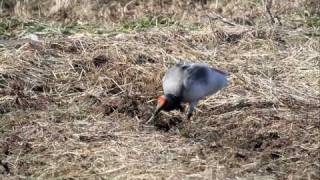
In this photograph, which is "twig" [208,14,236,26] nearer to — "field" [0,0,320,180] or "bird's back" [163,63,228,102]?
"field" [0,0,320,180]

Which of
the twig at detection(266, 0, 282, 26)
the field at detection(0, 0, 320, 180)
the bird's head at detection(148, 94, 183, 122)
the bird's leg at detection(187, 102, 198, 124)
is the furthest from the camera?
the twig at detection(266, 0, 282, 26)

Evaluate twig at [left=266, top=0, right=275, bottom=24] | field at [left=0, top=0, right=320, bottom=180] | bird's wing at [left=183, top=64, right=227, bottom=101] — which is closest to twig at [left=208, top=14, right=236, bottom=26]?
field at [left=0, top=0, right=320, bottom=180]

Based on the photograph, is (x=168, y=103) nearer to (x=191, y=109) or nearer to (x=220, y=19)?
(x=191, y=109)

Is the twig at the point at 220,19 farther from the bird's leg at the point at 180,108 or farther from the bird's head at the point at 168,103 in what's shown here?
the bird's head at the point at 168,103

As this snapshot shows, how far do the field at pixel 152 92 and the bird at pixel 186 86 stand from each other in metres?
0.22

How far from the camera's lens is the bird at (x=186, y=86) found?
5336 millimetres

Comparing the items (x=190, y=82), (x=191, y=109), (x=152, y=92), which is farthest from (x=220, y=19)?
(x=190, y=82)

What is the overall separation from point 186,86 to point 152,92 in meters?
0.84

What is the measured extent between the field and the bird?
0.22m

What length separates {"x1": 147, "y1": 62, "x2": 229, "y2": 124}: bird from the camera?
534 centimetres

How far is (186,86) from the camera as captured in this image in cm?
533

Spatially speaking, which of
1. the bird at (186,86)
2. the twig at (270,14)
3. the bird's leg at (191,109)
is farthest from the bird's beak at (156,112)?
the twig at (270,14)

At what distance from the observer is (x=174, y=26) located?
812 cm

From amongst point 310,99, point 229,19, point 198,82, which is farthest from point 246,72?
point 229,19
